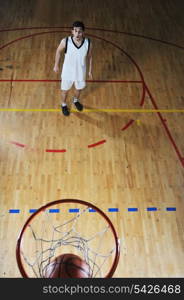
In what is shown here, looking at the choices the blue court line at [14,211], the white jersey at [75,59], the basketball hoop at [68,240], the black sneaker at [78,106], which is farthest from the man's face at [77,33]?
the blue court line at [14,211]

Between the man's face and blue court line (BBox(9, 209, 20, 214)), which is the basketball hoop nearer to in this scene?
blue court line (BBox(9, 209, 20, 214))

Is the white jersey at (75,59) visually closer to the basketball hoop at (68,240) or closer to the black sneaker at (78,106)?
the black sneaker at (78,106)

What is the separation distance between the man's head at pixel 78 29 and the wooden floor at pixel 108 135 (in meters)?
1.42

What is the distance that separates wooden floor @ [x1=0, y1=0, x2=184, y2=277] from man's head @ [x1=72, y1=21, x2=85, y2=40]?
142 cm

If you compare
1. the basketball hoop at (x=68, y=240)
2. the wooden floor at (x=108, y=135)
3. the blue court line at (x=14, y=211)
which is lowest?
the basketball hoop at (x=68, y=240)

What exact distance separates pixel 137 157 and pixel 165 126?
0.79 metres

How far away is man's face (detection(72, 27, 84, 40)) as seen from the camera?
3.85 meters

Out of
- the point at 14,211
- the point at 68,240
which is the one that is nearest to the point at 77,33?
the point at 14,211

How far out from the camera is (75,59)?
13.8 feet

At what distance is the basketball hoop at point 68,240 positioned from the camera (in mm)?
3542

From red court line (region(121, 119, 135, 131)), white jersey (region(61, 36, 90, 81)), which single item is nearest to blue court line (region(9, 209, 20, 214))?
white jersey (region(61, 36, 90, 81))

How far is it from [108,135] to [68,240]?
1753 mm

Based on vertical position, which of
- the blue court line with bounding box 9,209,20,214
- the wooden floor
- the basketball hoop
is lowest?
the basketball hoop

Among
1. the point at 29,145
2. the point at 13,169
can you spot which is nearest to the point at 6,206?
the point at 13,169
